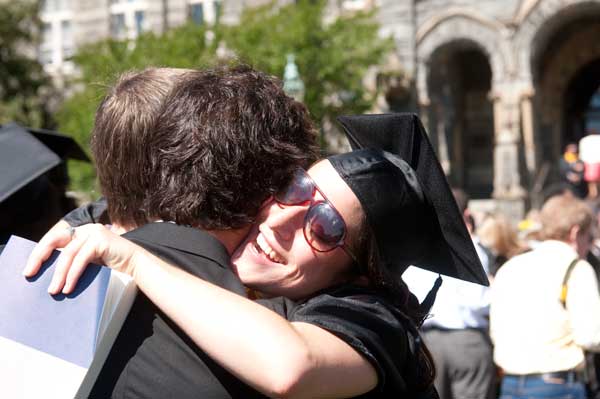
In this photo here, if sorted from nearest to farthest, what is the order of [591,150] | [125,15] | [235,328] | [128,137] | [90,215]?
[235,328]
[128,137]
[90,215]
[591,150]
[125,15]

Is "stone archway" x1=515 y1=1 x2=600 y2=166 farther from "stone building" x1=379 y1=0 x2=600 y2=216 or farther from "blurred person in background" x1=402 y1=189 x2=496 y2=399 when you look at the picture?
"blurred person in background" x1=402 y1=189 x2=496 y2=399

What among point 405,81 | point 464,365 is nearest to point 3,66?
point 405,81

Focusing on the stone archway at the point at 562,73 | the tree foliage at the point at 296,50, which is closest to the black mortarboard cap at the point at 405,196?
the tree foliage at the point at 296,50

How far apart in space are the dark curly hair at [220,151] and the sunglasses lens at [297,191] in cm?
2

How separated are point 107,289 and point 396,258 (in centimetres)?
64

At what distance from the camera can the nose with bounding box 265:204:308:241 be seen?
6.05ft

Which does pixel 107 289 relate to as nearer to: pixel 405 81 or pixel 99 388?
pixel 99 388

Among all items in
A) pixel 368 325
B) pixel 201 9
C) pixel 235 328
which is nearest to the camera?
pixel 235 328

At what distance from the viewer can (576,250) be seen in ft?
17.4

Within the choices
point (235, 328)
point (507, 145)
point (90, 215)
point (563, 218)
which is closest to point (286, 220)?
point (235, 328)

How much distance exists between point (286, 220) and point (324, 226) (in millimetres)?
88

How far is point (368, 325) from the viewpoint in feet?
5.66

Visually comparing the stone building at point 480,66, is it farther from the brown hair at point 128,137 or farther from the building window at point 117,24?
the brown hair at point 128,137

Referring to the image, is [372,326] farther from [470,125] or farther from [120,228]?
[470,125]
